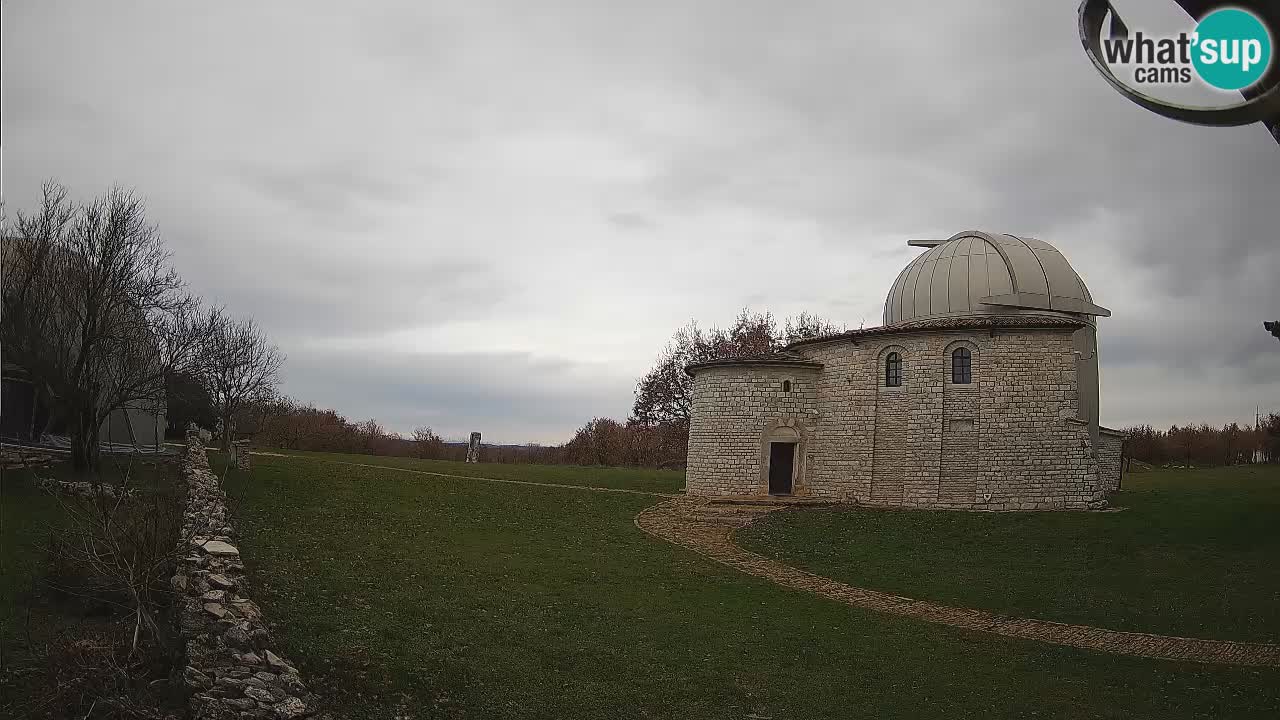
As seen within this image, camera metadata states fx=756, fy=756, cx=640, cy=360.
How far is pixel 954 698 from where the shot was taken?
8.55 metres

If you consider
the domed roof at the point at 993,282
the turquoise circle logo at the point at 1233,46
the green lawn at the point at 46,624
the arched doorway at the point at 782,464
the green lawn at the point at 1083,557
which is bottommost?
the green lawn at the point at 46,624

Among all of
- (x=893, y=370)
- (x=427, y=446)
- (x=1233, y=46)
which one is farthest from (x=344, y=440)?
(x=1233, y=46)

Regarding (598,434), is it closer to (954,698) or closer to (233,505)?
(233,505)

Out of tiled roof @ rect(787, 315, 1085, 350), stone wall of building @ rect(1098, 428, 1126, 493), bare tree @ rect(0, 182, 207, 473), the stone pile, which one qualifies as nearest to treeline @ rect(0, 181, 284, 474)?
bare tree @ rect(0, 182, 207, 473)

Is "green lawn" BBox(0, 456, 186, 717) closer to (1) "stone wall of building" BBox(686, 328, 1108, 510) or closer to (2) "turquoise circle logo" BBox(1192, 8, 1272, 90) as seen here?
(2) "turquoise circle logo" BBox(1192, 8, 1272, 90)

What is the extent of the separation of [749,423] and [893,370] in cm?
494

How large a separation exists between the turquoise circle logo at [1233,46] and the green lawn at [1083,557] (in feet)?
38.1

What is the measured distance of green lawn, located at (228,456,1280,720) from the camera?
26.5 feet

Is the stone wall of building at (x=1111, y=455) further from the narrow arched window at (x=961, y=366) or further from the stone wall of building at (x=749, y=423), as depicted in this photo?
the stone wall of building at (x=749, y=423)

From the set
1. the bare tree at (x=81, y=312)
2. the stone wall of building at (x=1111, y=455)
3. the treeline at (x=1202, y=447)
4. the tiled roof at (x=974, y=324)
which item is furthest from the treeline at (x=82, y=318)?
the treeline at (x=1202, y=447)

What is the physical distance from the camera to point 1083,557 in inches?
645

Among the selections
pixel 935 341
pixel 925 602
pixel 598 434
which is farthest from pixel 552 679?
pixel 598 434

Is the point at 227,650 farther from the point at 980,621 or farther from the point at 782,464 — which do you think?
the point at 782,464

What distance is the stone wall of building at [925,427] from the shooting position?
21781 millimetres
